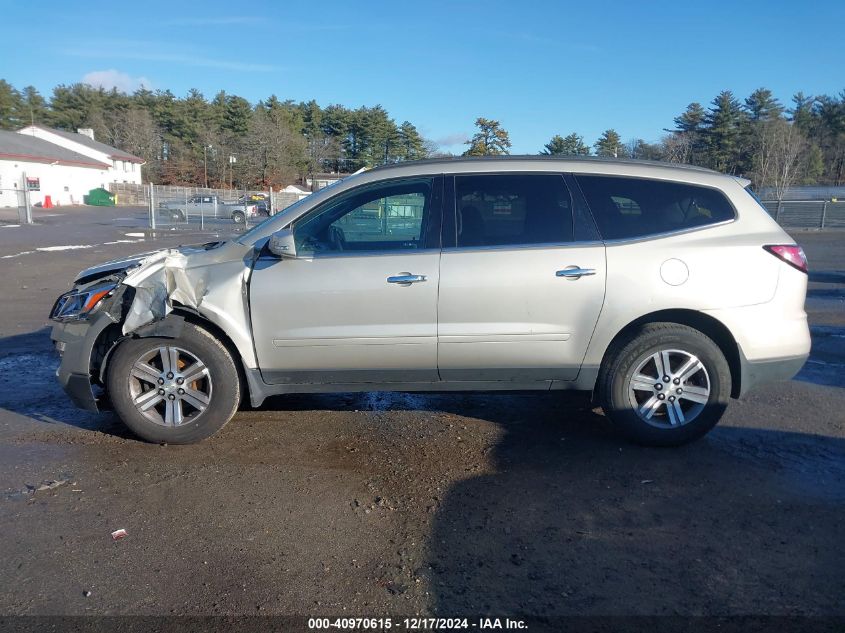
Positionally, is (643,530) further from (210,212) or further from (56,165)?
(56,165)

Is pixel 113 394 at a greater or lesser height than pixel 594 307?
lesser

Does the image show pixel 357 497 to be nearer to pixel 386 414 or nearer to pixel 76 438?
pixel 386 414

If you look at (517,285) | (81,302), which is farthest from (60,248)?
(517,285)

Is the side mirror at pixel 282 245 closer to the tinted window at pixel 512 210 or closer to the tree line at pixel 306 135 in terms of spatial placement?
the tinted window at pixel 512 210

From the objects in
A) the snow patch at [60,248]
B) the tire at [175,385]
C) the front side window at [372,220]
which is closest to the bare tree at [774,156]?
the snow patch at [60,248]

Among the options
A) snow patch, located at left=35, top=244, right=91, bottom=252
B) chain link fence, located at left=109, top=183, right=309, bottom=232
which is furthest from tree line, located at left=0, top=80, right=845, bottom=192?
snow patch, located at left=35, top=244, right=91, bottom=252

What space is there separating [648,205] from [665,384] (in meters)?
1.23

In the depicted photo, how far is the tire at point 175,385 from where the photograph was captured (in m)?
4.48

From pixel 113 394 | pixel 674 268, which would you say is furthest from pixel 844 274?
pixel 113 394

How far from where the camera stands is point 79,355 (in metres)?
4.50

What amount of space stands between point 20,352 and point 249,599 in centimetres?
563

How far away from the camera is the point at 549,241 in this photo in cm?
447

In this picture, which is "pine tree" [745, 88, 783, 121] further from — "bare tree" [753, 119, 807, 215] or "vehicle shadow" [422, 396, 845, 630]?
"vehicle shadow" [422, 396, 845, 630]

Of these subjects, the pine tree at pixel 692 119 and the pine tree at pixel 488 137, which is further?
the pine tree at pixel 692 119
